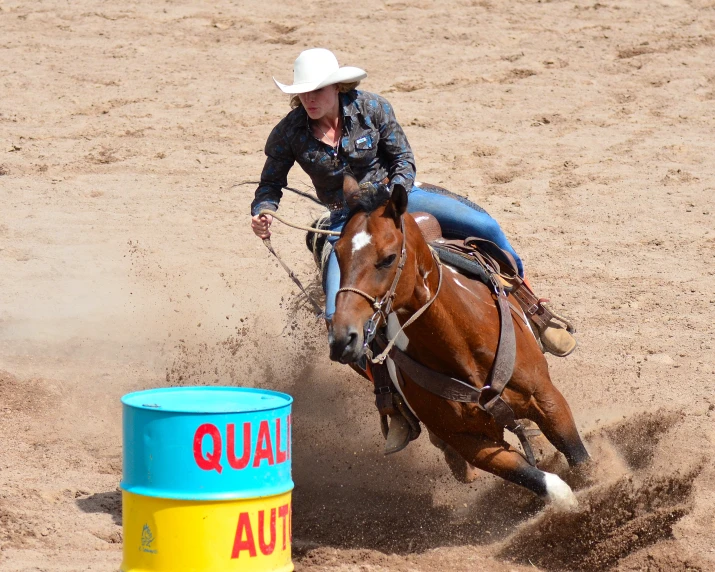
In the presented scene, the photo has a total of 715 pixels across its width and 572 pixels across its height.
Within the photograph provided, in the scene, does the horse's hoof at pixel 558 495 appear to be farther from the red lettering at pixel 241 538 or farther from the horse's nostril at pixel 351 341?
the red lettering at pixel 241 538

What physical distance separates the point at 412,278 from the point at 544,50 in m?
7.34

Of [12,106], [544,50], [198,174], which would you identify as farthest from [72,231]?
[544,50]

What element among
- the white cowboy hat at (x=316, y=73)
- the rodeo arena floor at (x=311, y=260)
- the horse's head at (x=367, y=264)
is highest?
the white cowboy hat at (x=316, y=73)

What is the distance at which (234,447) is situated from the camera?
3785 mm

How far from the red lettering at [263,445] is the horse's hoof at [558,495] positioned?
4.69ft

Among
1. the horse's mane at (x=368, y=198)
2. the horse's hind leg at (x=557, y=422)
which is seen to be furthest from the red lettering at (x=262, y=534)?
the horse's hind leg at (x=557, y=422)

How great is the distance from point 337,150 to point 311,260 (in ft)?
11.8

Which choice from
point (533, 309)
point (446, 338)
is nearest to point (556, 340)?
point (533, 309)

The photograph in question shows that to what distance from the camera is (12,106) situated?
1053cm

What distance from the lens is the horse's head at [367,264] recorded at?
3883mm

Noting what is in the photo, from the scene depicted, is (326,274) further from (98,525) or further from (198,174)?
(198,174)

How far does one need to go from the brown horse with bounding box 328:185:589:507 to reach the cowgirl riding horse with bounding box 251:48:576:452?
0.53 meters

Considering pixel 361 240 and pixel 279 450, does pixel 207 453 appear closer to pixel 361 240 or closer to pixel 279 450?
pixel 279 450

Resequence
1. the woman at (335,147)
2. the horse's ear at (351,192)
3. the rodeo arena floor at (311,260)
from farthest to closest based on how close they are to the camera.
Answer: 1. the rodeo arena floor at (311,260)
2. the woman at (335,147)
3. the horse's ear at (351,192)
